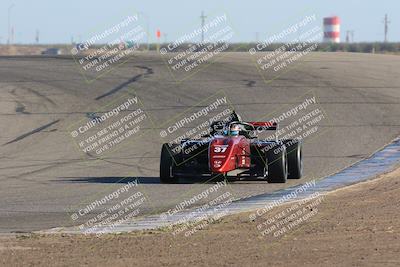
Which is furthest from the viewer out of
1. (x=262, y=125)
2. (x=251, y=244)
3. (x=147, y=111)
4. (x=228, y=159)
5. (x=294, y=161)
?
(x=147, y=111)

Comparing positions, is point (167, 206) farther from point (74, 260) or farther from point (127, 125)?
point (127, 125)

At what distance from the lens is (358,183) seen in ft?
56.6

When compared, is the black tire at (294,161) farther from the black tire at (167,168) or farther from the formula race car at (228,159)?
the black tire at (167,168)

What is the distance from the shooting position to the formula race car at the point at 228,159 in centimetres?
1805

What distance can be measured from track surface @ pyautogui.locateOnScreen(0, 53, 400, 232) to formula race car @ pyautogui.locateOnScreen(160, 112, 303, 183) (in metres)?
0.31

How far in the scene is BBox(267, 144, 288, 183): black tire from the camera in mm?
18141

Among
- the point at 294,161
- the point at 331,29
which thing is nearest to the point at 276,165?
the point at 294,161

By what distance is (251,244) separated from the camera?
36.1 feet

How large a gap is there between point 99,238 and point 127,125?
675 inches

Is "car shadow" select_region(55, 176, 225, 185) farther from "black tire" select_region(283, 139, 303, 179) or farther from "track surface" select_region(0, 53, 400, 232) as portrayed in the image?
"black tire" select_region(283, 139, 303, 179)

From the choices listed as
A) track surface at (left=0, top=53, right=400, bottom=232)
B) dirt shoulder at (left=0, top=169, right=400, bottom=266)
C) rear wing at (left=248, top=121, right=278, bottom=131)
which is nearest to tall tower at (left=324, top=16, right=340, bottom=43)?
track surface at (left=0, top=53, right=400, bottom=232)

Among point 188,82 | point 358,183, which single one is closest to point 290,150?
point 358,183

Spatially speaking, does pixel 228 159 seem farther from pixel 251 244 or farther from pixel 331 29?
pixel 331 29

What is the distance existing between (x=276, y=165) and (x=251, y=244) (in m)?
7.23
